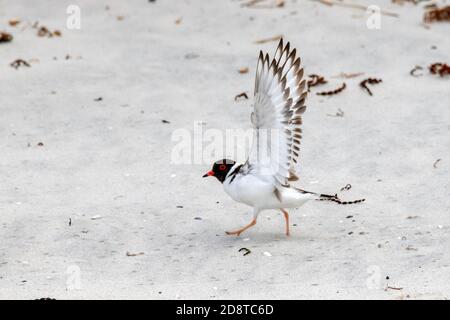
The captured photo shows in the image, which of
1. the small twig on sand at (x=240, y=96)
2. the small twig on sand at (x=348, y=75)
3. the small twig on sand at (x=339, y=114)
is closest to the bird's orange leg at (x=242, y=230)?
the small twig on sand at (x=339, y=114)

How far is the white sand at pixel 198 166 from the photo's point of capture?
6125 mm

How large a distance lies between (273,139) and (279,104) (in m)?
0.28

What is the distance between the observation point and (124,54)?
36.6ft

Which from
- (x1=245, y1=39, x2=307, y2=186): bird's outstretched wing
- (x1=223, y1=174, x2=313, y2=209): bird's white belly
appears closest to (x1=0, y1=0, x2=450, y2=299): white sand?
(x1=223, y1=174, x2=313, y2=209): bird's white belly

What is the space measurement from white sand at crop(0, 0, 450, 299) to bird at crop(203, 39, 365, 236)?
37 centimetres

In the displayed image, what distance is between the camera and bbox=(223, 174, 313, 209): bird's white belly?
6.67 m

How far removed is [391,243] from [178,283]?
1.64m

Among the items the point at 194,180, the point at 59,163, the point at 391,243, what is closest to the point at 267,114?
the point at 391,243

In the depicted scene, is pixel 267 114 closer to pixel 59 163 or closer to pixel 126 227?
pixel 126 227

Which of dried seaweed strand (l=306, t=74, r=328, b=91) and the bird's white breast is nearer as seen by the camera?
the bird's white breast

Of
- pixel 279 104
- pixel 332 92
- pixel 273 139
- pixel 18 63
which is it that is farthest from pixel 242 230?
pixel 18 63

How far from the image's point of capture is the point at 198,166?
28.0 ft

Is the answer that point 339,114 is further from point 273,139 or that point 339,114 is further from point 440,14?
point 273,139

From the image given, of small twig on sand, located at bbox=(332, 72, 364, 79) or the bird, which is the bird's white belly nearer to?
A: the bird
